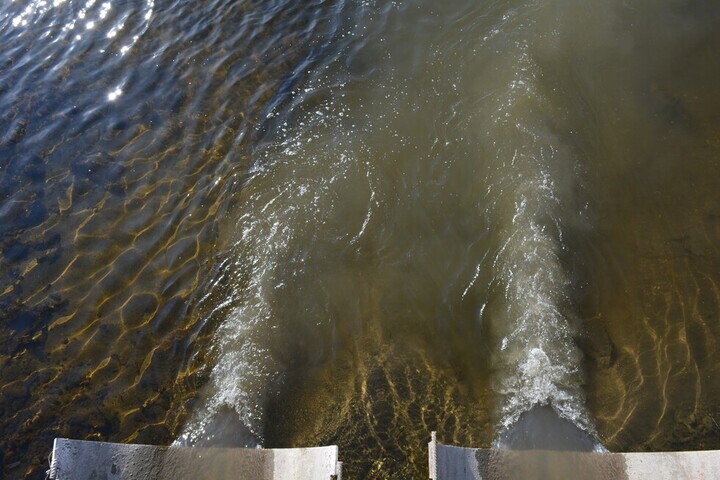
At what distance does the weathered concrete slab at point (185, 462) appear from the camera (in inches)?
172

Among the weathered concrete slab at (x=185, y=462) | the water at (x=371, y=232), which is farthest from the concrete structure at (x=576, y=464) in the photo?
the weathered concrete slab at (x=185, y=462)

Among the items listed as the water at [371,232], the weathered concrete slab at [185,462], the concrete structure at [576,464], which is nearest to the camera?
the weathered concrete slab at [185,462]

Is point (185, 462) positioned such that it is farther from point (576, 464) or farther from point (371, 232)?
point (576, 464)

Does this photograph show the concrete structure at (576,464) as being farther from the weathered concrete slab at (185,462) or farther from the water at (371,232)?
the weathered concrete slab at (185,462)

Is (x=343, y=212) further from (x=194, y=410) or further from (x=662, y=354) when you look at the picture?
(x=662, y=354)

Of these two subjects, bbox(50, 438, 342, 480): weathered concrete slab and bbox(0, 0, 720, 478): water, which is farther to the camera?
bbox(0, 0, 720, 478): water

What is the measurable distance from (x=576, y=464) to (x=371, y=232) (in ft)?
11.2

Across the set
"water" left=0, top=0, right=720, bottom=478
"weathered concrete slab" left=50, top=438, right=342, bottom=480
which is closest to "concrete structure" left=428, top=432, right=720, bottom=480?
"water" left=0, top=0, right=720, bottom=478

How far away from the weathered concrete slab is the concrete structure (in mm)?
1200

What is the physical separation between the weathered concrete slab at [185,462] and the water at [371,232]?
253 mm

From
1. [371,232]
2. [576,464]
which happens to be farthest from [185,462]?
[576,464]

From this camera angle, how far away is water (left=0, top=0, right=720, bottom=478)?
546 cm

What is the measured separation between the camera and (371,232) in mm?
6684

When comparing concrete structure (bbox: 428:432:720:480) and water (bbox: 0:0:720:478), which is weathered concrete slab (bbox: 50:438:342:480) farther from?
concrete structure (bbox: 428:432:720:480)
